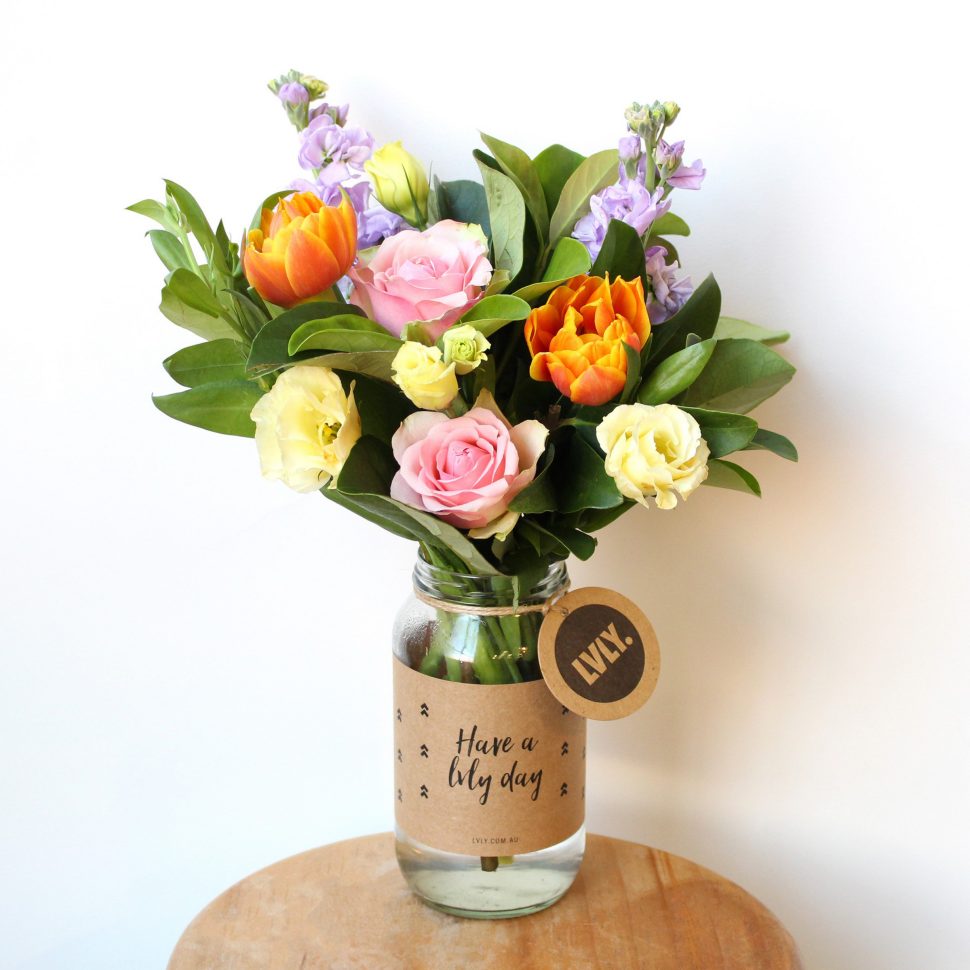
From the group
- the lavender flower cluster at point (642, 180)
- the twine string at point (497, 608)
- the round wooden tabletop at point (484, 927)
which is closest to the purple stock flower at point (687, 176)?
the lavender flower cluster at point (642, 180)

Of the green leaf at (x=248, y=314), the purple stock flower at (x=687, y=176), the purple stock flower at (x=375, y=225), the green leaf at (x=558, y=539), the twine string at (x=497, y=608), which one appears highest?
the purple stock flower at (x=687, y=176)

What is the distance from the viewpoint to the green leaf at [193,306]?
767 millimetres

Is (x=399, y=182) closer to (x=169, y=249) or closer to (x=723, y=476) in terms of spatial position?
(x=169, y=249)

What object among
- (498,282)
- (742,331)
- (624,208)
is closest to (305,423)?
(498,282)

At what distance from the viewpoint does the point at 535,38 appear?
0.97m

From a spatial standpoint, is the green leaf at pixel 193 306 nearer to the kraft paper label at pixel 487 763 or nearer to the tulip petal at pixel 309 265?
the tulip petal at pixel 309 265

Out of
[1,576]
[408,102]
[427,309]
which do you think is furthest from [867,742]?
[1,576]

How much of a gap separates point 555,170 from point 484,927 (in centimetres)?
60

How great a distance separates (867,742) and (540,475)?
49 cm

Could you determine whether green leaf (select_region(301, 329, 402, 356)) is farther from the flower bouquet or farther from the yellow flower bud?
the yellow flower bud

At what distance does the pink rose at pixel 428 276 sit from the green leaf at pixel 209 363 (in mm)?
115

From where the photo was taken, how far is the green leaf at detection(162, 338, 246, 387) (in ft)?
2.69

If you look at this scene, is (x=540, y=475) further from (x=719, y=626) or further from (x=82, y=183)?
(x=82, y=183)

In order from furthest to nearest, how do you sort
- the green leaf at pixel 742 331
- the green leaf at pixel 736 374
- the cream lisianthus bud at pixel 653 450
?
the green leaf at pixel 742 331, the green leaf at pixel 736 374, the cream lisianthus bud at pixel 653 450
